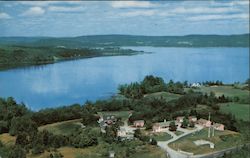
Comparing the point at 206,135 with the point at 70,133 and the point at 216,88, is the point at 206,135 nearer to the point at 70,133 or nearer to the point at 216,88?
the point at 70,133

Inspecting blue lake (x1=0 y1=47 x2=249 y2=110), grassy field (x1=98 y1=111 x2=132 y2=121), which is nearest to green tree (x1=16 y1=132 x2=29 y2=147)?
grassy field (x1=98 y1=111 x2=132 y2=121)

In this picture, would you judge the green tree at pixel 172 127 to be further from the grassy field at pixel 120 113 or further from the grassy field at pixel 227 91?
the grassy field at pixel 227 91

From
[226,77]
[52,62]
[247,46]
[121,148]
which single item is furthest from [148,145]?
[247,46]

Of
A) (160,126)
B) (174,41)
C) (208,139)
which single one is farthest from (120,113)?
(174,41)

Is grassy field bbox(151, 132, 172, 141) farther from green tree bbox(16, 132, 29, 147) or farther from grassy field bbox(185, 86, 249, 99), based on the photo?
grassy field bbox(185, 86, 249, 99)

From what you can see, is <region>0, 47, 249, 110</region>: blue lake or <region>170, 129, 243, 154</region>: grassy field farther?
<region>0, 47, 249, 110</region>: blue lake
